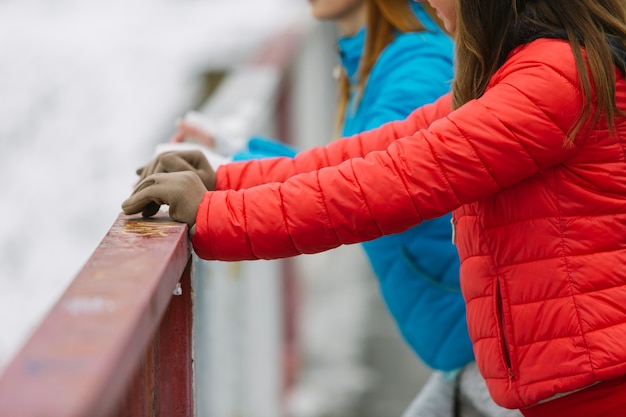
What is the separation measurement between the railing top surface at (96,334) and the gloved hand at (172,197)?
0.17m

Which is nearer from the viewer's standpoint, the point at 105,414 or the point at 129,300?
the point at 105,414

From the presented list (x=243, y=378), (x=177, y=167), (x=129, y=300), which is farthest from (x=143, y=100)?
(x=129, y=300)

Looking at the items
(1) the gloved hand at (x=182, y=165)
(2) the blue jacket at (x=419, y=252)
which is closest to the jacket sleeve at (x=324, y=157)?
(1) the gloved hand at (x=182, y=165)

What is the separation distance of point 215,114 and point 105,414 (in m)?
2.91

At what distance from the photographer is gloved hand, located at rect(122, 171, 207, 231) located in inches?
64.6

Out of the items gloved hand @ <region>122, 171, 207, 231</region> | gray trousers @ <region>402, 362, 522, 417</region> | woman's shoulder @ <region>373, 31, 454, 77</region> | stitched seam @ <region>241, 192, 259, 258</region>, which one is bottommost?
gray trousers @ <region>402, 362, 522, 417</region>

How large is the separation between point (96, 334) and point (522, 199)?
2.91 ft

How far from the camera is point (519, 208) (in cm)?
171

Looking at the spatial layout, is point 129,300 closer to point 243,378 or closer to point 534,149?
point 534,149

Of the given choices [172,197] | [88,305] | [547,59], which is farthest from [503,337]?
[88,305]

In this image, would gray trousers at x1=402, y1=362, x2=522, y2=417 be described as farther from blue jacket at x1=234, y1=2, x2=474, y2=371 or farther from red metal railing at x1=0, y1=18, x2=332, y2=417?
red metal railing at x1=0, y1=18, x2=332, y2=417

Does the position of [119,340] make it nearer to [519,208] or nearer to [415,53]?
[519,208]

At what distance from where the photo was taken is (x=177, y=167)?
75.2 inches

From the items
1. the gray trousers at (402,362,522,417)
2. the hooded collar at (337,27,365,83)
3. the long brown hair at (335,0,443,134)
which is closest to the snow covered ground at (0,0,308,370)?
the hooded collar at (337,27,365,83)
